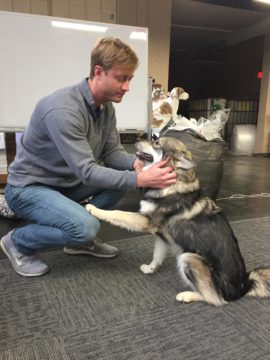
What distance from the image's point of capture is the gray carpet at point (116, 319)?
127 cm

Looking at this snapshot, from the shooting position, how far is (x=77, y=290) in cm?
169

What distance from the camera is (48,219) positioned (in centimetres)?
169

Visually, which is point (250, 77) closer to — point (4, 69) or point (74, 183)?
point (4, 69)

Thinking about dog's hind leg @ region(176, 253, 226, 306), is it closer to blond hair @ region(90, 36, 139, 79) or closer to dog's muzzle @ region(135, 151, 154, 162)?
dog's muzzle @ region(135, 151, 154, 162)

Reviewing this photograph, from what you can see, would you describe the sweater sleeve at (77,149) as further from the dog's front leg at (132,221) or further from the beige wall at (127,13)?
the beige wall at (127,13)

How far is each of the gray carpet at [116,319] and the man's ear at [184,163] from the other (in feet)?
2.20

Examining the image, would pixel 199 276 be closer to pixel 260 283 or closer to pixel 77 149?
pixel 260 283

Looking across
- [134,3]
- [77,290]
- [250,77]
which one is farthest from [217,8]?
[77,290]

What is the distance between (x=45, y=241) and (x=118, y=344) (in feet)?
2.27

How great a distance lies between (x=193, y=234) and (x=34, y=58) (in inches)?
110

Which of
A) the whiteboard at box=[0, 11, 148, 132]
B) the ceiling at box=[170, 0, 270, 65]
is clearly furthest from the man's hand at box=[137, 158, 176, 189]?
the ceiling at box=[170, 0, 270, 65]

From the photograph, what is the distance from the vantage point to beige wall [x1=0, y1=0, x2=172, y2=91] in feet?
16.2

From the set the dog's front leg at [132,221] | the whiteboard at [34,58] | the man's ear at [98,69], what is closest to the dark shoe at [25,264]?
the dog's front leg at [132,221]

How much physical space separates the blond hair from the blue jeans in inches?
29.1
